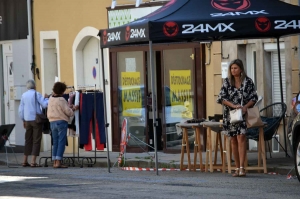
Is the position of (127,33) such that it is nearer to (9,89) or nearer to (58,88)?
(58,88)

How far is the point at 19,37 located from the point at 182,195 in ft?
45.8

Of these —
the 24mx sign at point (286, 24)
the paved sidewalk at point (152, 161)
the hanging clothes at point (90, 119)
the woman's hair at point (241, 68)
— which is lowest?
the paved sidewalk at point (152, 161)

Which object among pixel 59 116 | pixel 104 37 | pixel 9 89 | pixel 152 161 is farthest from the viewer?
pixel 9 89

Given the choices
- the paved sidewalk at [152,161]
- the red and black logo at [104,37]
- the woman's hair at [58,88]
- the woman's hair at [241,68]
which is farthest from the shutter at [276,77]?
the woman's hair at [241,68]

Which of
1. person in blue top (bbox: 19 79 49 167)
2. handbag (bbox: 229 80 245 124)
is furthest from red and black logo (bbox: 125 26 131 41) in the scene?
person in blue top (bbox: 19 79 49 167)

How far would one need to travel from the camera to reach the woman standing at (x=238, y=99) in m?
14.6

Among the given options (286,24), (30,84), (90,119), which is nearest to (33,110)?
(30,84)

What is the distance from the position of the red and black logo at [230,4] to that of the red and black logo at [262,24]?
0.59m

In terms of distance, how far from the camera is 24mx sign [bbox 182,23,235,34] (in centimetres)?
1487

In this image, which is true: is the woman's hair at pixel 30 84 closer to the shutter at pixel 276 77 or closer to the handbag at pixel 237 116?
the shutter at pixel 276 77

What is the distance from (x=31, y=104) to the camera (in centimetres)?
1978

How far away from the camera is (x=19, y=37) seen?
82.5ft

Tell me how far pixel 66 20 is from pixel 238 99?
32.5 feet

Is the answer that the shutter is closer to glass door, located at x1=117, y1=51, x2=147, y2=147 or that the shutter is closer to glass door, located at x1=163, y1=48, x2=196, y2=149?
glass door, located at x1=163, y1=48, x2=196, y2=149
